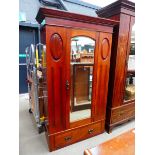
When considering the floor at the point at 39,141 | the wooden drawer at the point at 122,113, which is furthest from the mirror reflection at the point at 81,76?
the wooden drawer at the point at 122,113

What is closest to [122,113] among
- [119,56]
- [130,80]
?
[130,80]

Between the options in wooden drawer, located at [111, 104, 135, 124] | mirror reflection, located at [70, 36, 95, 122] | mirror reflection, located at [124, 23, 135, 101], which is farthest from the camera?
wooden drawer, located at [111, 104, 135, 124]

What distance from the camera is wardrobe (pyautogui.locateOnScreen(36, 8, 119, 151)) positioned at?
159 cm

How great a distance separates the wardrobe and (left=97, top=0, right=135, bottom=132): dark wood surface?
140mm

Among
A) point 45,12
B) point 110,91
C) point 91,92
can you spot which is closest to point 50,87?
point 91,92

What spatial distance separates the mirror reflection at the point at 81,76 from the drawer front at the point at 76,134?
0.19 m

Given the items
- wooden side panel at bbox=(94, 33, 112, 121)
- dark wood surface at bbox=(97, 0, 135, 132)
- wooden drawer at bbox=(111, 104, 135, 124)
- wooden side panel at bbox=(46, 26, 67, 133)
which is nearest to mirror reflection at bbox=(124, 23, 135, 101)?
dark wood surface at bbox=(97, 0, 135, 132)

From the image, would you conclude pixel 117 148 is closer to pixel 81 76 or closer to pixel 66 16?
pixel 81 76

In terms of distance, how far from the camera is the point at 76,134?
2.03m

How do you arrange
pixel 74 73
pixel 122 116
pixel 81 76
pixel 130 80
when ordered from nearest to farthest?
1. pixel 74 73
2. pixel 81 76
3. pixel 130 80
4. pixel 122 116

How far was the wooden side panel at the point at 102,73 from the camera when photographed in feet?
6.44

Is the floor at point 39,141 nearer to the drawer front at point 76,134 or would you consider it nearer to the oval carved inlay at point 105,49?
the drawer front at point 76,134

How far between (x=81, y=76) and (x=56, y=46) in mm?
620

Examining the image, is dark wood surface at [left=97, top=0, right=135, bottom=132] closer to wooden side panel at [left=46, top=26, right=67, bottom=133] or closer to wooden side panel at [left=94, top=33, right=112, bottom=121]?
wooden side panel at [left=94, top=33, right=112, bottom=121]
